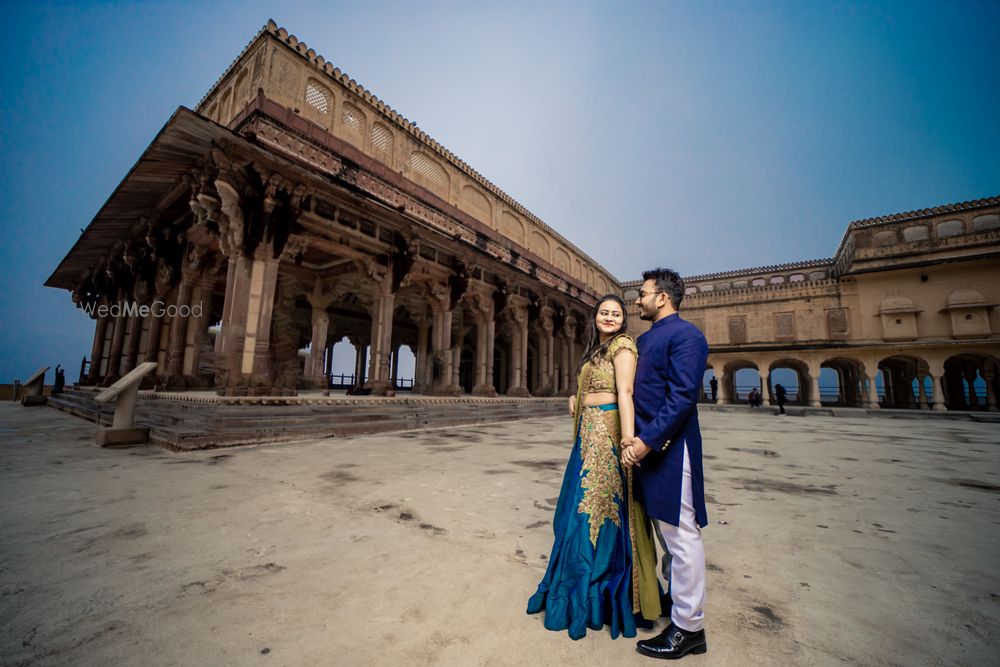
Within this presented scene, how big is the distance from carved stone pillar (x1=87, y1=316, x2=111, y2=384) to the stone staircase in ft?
14.3

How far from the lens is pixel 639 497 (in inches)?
66.1

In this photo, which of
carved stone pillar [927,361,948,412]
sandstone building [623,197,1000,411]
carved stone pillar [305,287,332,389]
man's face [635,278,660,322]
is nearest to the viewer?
man's face [635,278,660,322]

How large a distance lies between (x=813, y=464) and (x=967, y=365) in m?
28.7

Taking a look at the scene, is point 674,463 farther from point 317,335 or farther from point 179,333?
point 317,335

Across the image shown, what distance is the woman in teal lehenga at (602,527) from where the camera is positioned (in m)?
1.55

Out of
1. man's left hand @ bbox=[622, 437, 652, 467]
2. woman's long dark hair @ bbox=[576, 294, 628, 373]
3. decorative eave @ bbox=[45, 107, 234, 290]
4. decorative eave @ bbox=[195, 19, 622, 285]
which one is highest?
decorative eave @ bbox=[195, 19, 622, 285]

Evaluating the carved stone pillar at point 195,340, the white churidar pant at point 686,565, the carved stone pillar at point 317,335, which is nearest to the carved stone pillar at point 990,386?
the white churidar pant at point 686,565

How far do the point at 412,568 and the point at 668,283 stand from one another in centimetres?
190

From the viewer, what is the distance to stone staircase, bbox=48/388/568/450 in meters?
5.34

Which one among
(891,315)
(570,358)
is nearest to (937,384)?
A: (891,315)

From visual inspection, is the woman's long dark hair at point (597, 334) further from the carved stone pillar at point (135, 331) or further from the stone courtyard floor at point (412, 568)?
the carved stone pillar at point (135, 331)

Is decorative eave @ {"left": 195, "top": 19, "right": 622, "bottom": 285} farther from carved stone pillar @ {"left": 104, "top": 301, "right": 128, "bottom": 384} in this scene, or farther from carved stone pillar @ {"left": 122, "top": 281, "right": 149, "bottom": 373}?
carved stone pillar @ {"left": 104, "top": 301, "right": 128, "bottom": 384}

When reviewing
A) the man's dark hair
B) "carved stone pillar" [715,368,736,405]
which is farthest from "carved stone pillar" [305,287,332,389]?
"carved stone pillar" [715,368,736,405]

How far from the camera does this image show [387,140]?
1088 centimetres
